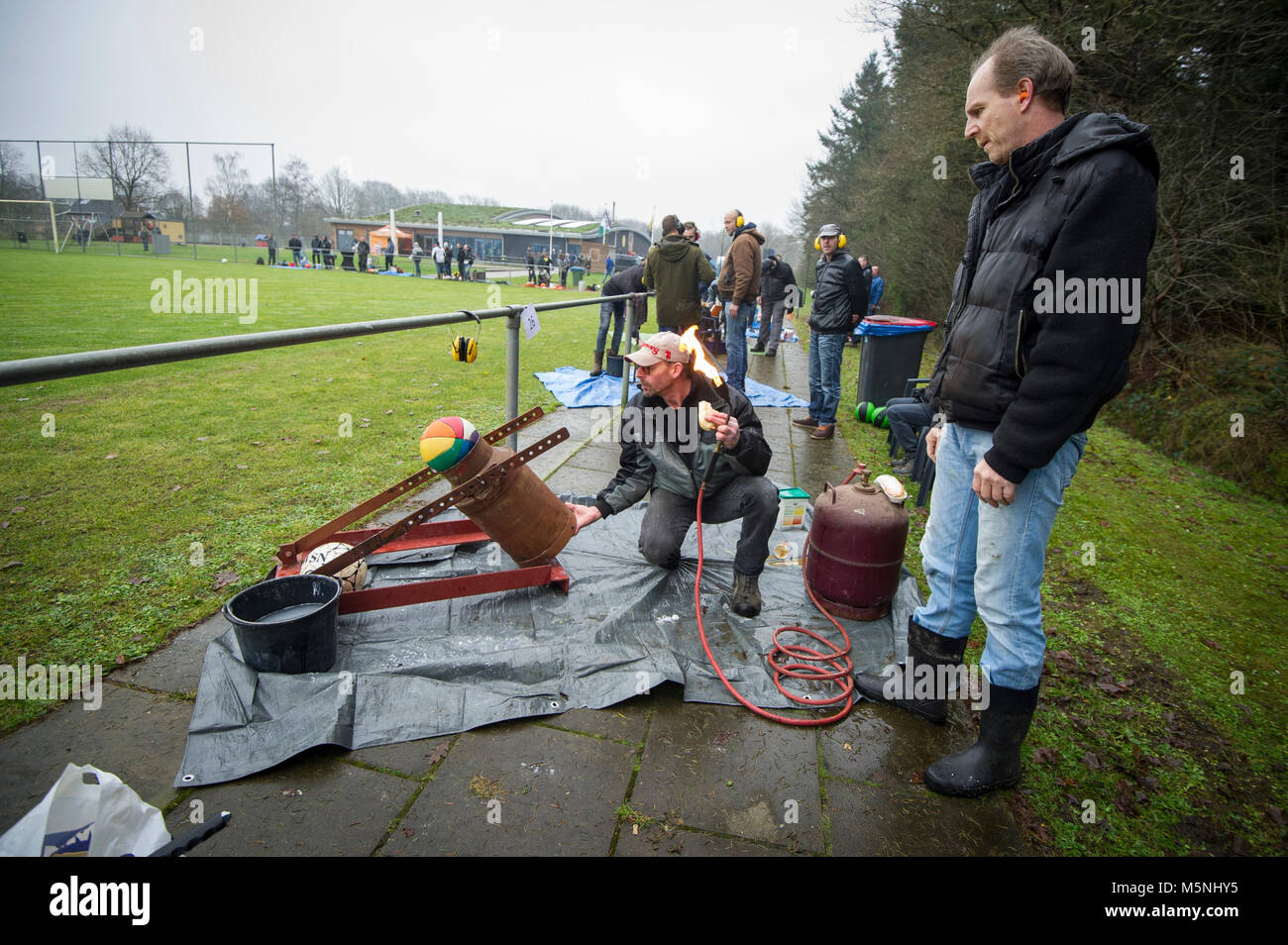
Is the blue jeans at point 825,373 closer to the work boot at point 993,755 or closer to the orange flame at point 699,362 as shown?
the orange flame at point 699,362

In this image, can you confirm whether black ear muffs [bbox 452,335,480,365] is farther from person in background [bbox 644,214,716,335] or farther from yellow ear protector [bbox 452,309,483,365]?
person in background [bbox 644,214,716,335]

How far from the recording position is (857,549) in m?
3.26

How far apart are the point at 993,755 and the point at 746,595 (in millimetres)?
1329

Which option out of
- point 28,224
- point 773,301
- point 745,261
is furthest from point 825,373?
point 28,224

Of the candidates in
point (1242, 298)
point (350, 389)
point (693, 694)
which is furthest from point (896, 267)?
point (693, 694)

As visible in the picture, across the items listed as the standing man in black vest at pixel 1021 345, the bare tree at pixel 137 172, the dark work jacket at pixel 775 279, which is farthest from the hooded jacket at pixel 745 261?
the bare tree at pixel 137 172

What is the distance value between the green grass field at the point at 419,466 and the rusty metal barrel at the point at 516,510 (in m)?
1.32

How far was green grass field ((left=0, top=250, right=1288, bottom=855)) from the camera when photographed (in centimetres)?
244

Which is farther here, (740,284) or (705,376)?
(740,284)

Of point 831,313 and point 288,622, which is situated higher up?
point 831,313

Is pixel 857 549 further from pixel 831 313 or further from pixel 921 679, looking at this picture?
pixel 831 313

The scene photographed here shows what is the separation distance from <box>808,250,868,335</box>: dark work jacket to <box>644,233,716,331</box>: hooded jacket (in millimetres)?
1666
